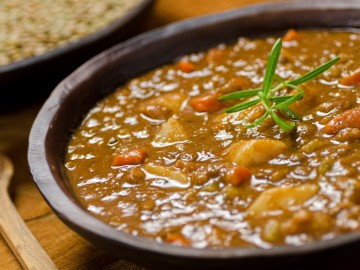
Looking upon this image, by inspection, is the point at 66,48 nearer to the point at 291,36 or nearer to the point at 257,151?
the point at 291,36

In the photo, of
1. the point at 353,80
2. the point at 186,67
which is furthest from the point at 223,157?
the point at 186,67

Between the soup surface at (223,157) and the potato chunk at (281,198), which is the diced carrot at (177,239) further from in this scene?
the potato chunk at (281,198)

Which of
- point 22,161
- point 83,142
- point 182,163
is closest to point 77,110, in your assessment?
point 83,142

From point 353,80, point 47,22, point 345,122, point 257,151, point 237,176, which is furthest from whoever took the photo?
point 47,22

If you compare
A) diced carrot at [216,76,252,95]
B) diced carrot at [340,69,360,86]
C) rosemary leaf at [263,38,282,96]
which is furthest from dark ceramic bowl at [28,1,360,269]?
rosemary leaf at [263,38,282,96]

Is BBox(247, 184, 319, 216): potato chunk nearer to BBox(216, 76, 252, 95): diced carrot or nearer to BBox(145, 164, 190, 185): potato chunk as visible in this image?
BBox(145, 164, 190, 185): potato chunk
